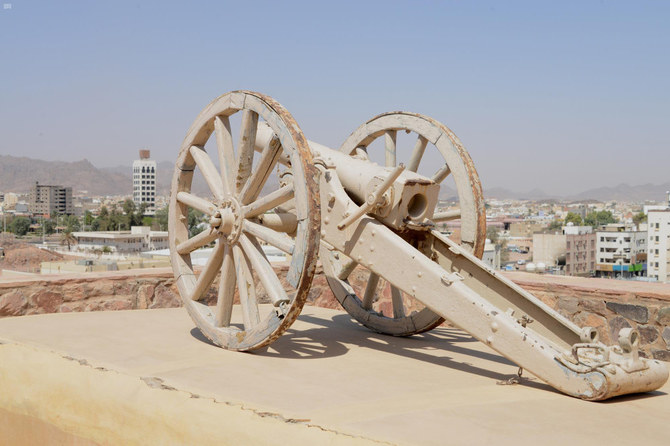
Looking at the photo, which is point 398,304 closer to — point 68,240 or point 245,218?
point 245,218

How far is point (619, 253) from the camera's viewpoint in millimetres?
86750

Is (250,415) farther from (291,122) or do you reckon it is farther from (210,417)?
(291,122)

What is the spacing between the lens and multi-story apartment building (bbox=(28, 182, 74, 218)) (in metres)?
161

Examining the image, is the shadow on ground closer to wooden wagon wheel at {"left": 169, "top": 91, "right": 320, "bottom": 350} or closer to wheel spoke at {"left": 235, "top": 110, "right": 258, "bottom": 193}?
wooden wagon wheel at {"left": 169, "top": 91, "right": 320, "bottom": 350}

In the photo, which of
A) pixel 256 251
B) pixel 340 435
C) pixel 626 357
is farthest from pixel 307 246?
pixel 626 357

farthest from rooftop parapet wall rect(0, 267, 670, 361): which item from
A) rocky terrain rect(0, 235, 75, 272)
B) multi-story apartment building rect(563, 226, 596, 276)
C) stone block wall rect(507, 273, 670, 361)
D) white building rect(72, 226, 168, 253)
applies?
multi-story apartment building rect(563, 226, 596, 276)

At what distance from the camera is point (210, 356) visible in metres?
4.70

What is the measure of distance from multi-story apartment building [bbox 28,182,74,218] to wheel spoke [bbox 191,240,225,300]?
6515 inches

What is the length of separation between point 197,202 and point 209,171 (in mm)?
262

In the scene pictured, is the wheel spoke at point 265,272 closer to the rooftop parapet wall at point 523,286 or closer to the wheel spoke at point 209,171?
the wheel spoke at point 209,171

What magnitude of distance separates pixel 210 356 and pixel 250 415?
4.64 ft

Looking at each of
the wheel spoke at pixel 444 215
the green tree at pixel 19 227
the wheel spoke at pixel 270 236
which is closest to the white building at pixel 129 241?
the green tree at pixel 19 227

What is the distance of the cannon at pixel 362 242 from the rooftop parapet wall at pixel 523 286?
0.93m

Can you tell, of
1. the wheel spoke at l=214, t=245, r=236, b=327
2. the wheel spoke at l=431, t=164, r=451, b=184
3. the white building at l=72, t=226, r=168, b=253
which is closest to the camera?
the wheel spoke at l=214, t=245, r=236, b=327
